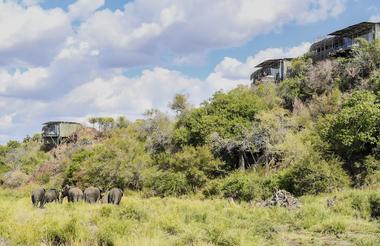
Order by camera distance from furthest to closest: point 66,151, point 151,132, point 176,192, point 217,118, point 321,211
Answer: point 66,151 < point 151,132 < point 217,118 < point 176,192 < point 321,211

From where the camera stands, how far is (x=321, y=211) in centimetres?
2066

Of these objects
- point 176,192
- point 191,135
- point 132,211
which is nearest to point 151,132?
point 191,135

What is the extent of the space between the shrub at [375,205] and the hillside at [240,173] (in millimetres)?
123

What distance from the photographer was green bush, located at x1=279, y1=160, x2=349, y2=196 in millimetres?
30312

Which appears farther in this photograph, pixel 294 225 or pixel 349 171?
pixel 349 171

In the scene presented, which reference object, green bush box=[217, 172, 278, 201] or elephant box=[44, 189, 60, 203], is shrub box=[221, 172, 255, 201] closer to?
green bush box=[217, 172, 278, 201]

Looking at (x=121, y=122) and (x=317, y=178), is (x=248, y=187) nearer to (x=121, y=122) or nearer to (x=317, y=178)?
(x=317, y=178)

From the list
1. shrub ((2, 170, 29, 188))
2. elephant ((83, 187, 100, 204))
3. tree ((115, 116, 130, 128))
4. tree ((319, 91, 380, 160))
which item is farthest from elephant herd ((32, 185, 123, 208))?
tree ((115, 116, 130, 128))

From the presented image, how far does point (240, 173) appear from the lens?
36.5m

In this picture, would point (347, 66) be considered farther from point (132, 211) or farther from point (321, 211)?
point (132, 211)

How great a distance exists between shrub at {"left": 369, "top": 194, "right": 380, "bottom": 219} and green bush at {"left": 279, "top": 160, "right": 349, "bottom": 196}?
7.90m

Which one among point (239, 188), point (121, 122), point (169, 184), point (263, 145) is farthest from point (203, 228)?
point (121, 122)

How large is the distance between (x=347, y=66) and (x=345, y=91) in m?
3.11

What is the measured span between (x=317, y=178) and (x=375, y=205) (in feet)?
29.6
